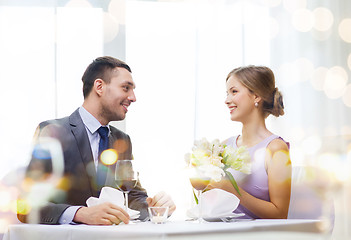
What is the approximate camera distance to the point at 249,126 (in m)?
2.48

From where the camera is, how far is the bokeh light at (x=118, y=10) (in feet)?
10.4

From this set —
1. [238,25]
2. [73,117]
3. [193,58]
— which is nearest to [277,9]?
[238,25]

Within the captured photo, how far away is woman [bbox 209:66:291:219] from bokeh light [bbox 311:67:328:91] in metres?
1.15

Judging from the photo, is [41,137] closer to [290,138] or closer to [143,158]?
[143,158]

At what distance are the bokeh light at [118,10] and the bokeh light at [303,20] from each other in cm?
128

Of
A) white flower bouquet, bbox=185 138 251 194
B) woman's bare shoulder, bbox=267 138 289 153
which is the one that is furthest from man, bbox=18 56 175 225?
woman's bare shoulder, bbox=267 138 289 153

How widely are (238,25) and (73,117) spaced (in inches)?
63.5

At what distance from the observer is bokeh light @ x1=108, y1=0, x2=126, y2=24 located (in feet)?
10.4

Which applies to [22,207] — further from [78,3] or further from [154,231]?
[78,3]

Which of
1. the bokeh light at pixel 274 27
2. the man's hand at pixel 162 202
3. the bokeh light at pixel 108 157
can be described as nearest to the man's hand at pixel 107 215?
the man's hand at pixel 162 202

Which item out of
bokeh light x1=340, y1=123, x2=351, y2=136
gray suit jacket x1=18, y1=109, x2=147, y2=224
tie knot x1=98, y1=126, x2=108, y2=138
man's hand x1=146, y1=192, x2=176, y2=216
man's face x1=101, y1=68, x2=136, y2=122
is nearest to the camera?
man's hand x1=146, y1=192, x2=176, y2=216

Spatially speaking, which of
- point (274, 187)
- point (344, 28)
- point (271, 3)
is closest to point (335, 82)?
point (344, 28)

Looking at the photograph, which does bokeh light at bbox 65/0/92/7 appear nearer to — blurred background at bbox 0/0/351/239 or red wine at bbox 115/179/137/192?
blurred background at bbox 0/0/351/239

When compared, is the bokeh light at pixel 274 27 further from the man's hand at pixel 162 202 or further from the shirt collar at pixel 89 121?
the man's hand at pixel 162 202
